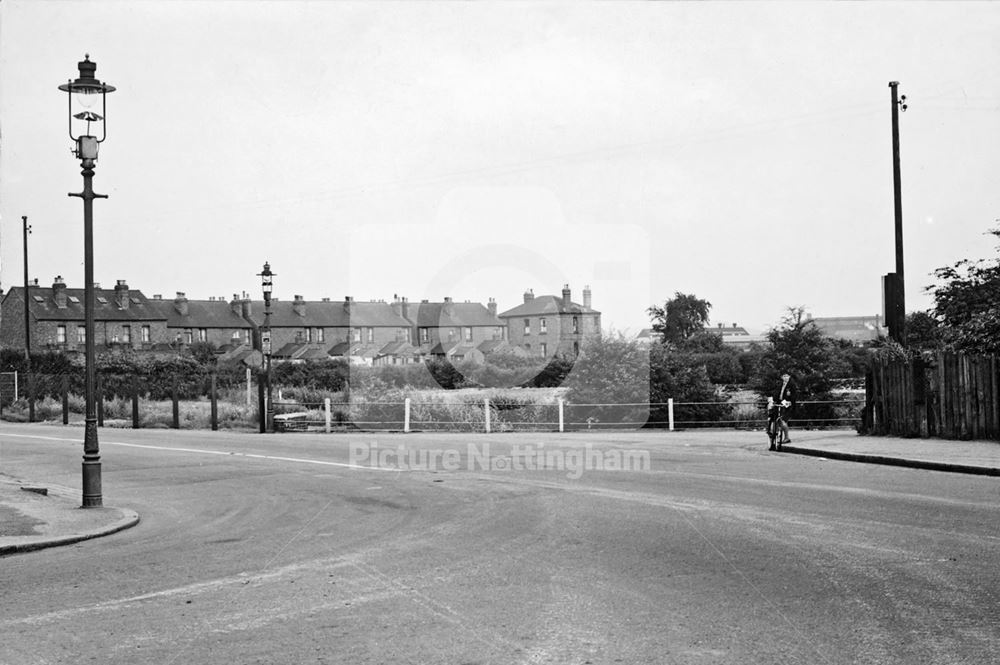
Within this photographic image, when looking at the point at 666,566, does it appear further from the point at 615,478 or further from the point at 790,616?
the point at 615,478

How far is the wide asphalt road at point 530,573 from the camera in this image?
6602mm

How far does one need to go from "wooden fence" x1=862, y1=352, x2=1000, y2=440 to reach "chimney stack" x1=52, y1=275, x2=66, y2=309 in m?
79.9

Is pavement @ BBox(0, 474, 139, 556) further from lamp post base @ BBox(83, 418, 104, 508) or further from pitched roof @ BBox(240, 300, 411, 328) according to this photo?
pitched roof @ BBox(240, 300, 411, 328)

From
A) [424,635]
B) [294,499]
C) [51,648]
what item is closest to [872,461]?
[294,499]

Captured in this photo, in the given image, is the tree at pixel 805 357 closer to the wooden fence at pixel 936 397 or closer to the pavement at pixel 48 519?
the wooden fence at pixel 936 397

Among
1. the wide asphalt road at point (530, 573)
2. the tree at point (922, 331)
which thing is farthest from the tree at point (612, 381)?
the wide asphalt road at point (530, 573)

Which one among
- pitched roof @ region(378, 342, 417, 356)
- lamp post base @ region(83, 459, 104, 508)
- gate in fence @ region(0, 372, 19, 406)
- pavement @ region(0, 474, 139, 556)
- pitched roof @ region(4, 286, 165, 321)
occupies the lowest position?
pavement @ region(0, 474, 139, 556)

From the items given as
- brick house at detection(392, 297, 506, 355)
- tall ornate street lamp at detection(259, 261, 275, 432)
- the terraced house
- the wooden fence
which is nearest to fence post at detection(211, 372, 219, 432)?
tall ornate street lamp at detection(259, 261, 275, 432)

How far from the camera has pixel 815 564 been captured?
9.09m

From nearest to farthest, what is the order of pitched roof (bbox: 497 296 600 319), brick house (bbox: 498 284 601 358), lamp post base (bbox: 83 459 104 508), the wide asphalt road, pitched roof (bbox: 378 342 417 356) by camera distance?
the wide asphalt road, lamp post base (bbox: 83 459 104 508), brick house (bbox: 498 284 601 358), pitched roof (bbox: 497 296 600 319), pitched roof (bbox: 378 342 417 356)

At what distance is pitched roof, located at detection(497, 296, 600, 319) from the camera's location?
50.1 metres

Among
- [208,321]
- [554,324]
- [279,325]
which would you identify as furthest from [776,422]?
[208,321]

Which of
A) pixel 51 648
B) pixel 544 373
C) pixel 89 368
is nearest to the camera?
pixel 51 648

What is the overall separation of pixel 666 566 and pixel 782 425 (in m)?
15.3
